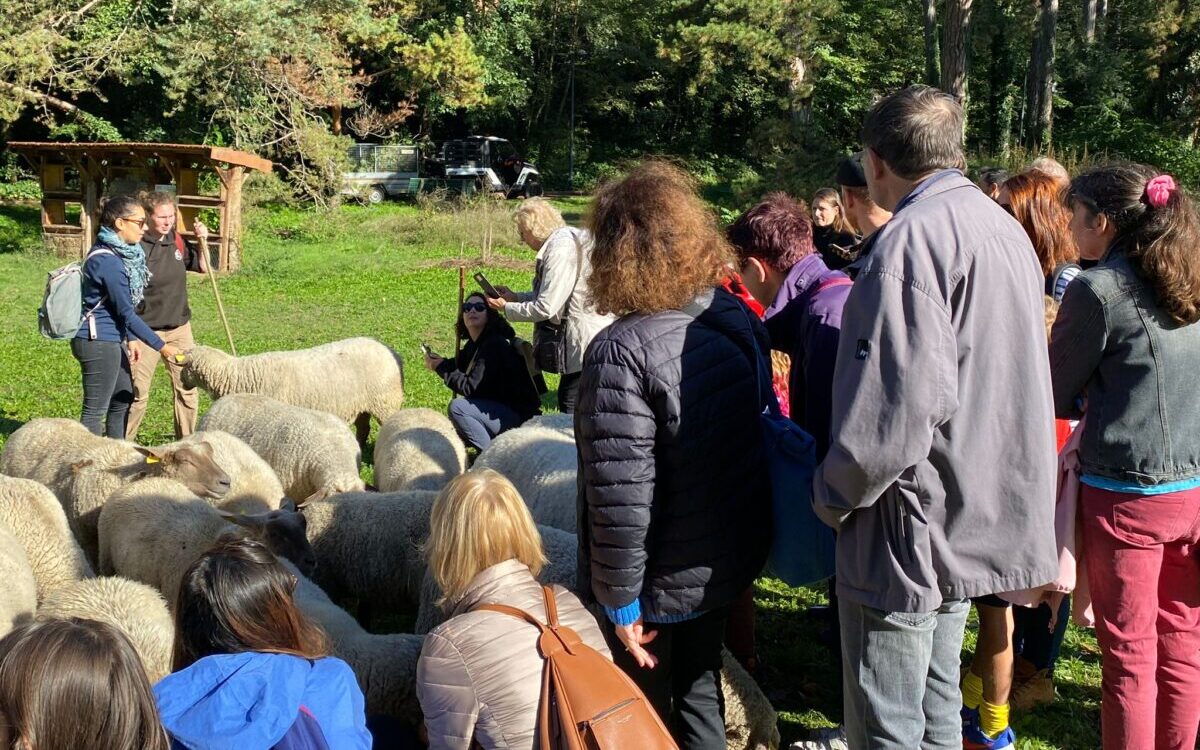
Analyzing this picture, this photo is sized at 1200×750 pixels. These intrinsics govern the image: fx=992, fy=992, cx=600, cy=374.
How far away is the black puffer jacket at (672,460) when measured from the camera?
2705mm

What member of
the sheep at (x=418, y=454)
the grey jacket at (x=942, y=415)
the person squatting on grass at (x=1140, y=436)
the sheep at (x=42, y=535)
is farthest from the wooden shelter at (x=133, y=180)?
the grey jacket at (x=942, y=415)

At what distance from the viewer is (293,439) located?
6777mm

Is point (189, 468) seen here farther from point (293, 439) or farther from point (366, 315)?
point (366, 315)

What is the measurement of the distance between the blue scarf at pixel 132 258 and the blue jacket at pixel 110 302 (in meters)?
0.06

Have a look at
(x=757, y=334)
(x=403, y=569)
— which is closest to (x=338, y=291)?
(x=403, y=569)

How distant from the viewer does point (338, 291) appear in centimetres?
1748

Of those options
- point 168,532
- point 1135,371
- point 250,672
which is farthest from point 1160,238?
point 168,532

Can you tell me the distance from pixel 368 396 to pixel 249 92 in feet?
66.8

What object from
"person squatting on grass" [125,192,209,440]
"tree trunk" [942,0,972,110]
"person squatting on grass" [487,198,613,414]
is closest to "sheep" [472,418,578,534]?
"person squatting on grass" [487,198,613,414]

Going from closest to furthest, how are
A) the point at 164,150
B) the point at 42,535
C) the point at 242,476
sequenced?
1. the point at 42,535
2. the point at 242,476
3. the point at 164,150

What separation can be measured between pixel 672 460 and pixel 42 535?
3700 millimetres

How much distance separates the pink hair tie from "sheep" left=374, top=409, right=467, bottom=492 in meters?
4.16

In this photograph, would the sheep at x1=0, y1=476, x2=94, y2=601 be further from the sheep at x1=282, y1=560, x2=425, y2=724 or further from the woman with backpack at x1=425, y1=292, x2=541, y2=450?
the woman with backpack at x1=425, y1=292, x2=541, y2=450

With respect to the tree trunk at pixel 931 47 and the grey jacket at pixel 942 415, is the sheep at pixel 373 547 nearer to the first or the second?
the grey jacket at pixel 942 415
